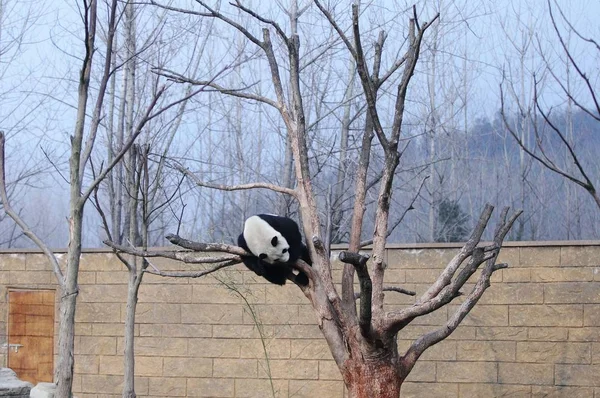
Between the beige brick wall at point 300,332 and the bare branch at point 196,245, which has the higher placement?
the bare branch at point 196,245

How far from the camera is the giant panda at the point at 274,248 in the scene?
4.76m

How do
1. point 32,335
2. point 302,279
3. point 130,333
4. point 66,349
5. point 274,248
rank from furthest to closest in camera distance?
point 32,335 < point 130,333 < point 274,248 < point 302,279 < point 66,349

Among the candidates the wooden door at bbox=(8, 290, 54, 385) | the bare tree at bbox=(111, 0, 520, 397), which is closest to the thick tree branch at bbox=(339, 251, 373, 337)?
the bare tree at bbox=(111, 0, 520, 397)

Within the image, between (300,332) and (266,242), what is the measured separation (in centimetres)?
328

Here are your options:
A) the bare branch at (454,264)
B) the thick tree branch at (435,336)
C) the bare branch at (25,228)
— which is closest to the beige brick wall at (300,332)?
the bare branch at (25,228)

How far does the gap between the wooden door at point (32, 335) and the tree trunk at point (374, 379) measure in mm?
5525

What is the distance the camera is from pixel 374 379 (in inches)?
165

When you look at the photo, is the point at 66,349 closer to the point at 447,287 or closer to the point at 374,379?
the point at 374,379

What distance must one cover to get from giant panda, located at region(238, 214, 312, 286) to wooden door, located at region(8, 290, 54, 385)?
4.50 m

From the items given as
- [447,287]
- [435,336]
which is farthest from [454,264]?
[435,336]

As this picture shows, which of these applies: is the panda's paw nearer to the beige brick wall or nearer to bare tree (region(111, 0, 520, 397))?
bare tree (region(111, 0, 520, 397))

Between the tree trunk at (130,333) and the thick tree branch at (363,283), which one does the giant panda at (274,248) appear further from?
the tree trunk at (130,333)

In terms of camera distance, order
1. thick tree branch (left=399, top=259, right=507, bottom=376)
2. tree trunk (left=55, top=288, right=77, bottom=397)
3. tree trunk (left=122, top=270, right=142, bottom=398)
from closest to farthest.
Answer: thick tree branch (left=399, top=259, right=507, bottom=376) → tree trunk (left=55, top=288, right=77, bottom=397) → tree trunk (left=122, top=270, right=142, bottom=398)

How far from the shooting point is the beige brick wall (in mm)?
7434
